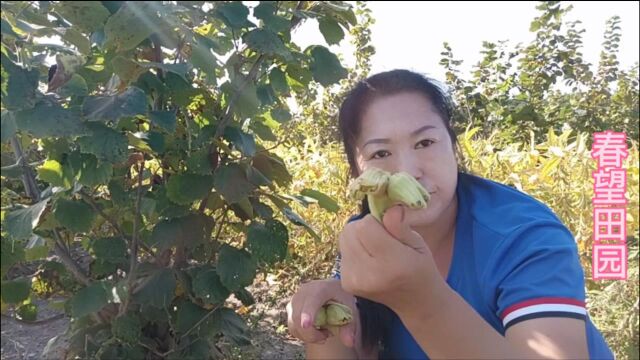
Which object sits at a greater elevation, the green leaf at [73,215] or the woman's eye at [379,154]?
the woman's eye at [379,154]

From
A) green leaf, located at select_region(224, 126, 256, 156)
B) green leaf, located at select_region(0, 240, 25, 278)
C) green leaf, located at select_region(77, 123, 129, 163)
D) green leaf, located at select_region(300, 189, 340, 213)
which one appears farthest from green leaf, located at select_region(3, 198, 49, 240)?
green leaf, located at select_region(300, 189, 340, 213)

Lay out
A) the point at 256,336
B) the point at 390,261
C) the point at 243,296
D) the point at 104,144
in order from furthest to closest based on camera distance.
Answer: the point at 256,336 < the point at 243,296 < the point at 104,144 < the point at 390,261

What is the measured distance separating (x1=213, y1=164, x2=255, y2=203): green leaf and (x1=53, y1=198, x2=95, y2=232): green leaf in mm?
267

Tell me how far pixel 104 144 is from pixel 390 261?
58 centimetres

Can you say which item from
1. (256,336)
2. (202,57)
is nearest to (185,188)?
(202,57)

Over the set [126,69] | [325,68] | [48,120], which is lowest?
[48,120]

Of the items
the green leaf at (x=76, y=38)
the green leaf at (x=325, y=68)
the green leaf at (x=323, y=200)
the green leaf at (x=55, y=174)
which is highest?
the green leaf at (x=325, y=68)

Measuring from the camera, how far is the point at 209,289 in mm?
1381

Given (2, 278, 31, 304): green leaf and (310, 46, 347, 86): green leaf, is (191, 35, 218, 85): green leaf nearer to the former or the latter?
(310, 46, 347, 86): green leaf

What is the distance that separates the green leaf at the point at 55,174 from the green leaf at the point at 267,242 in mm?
394

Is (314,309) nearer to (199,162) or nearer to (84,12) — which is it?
(199,162)

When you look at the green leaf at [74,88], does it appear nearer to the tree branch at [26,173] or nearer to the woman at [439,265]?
the tree branch at [26,173]

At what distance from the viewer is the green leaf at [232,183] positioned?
130cm

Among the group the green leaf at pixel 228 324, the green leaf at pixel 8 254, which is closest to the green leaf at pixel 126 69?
the green leaf at pixel 8 254
